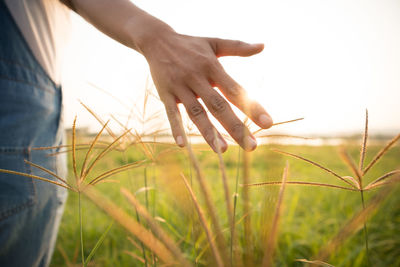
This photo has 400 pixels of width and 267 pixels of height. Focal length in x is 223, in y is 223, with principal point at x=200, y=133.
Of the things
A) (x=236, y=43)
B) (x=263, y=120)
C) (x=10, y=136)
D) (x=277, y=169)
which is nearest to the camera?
(x=277, y=169)

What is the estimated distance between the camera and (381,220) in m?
2.12

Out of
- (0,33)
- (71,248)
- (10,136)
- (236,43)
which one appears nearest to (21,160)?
(10,136)

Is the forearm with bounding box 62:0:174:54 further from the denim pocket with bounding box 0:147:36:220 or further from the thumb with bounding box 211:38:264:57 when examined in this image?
the denim pocket with bounding box 0:147:36:220

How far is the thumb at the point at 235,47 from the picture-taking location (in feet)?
2.52

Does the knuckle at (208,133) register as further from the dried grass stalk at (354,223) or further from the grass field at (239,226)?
the dried grass stalk at (354,223)

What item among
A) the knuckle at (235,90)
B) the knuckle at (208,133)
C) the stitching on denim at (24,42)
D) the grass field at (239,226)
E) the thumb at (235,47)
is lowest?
the grass field at (239,226)

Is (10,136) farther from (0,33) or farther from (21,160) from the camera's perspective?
(0,33)

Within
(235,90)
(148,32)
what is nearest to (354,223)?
(235,90)

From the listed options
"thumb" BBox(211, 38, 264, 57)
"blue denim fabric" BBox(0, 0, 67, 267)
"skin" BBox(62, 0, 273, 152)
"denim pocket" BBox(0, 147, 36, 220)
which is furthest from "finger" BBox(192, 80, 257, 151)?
"denim pocket" BBox(0, 147, 36, 220)

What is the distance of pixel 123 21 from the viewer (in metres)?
0.81

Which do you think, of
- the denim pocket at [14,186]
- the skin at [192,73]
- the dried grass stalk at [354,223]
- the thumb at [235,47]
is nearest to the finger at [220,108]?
the skin at [192,73]

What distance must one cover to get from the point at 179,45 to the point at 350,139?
736mm

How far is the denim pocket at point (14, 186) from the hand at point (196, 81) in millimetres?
768

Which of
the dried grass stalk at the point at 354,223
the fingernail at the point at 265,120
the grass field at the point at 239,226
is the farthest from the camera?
the grass field at the point at 239,226
